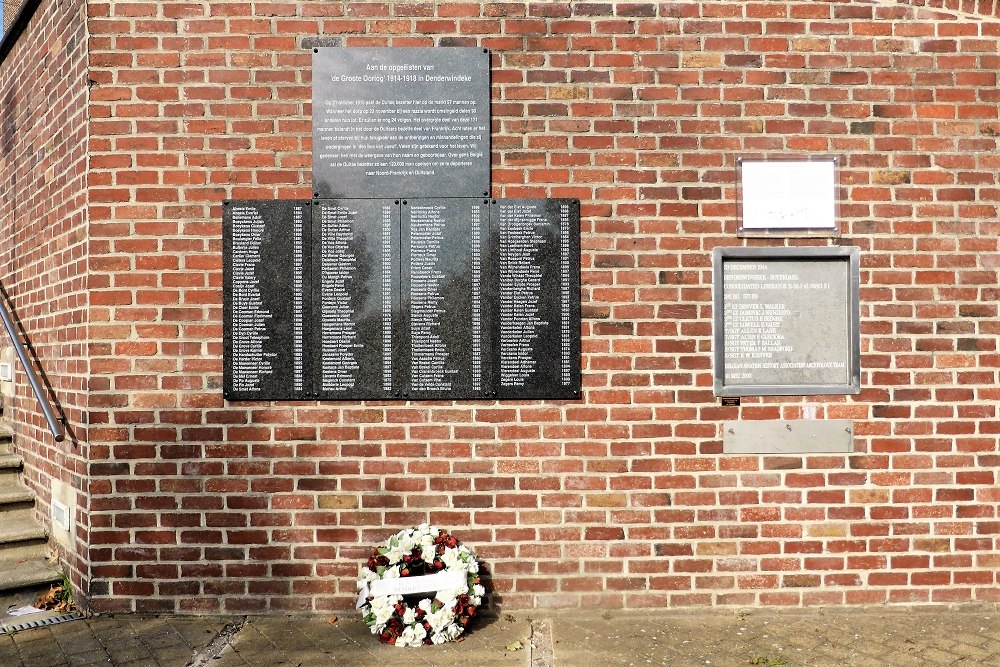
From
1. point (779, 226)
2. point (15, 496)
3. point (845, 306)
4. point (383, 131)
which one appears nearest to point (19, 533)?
point (15, 496)

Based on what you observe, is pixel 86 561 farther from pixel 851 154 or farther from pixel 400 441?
pixel 851 154

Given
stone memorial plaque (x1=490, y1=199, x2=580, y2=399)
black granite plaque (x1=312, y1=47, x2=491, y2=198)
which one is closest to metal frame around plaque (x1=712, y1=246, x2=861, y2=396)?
stone memorial plaque (x1=490, y1=199, x2=580, y2=399)

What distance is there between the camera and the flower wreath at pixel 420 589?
3.67 m

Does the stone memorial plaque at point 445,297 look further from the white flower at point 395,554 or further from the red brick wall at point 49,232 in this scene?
the red brick wall at point 49,232

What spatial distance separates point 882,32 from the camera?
413 cm

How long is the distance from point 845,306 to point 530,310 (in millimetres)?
1849

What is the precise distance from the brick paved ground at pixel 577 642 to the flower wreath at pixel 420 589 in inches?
3.4

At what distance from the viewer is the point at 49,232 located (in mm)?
4586

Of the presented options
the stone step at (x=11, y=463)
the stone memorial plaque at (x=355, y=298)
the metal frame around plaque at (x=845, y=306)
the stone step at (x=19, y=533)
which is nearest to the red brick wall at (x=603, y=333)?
the metal frame around plaque at (x=845, y=306)

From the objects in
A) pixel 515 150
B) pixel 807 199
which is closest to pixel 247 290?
pixel 515 150

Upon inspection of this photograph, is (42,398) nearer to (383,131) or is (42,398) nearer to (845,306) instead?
(383,131)

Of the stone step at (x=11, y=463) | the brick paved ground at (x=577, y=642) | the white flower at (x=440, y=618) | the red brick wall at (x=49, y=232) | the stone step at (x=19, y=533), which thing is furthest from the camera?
the stone step at (x=11, y=463)

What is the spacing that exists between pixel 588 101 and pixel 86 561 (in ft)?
12.9

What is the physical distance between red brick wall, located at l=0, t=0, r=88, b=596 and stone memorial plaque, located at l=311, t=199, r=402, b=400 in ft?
4.50
